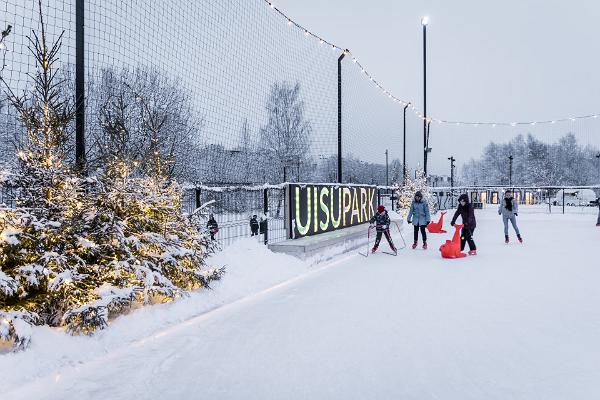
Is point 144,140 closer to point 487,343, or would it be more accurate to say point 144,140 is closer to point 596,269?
point 487,343

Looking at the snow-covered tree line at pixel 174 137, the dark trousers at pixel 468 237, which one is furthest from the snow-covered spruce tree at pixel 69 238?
the dark trousers at pixel 468 237

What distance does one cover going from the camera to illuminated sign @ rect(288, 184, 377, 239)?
10211 millimetres

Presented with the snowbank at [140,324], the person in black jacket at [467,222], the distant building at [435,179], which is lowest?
the snowbank at [140,324]

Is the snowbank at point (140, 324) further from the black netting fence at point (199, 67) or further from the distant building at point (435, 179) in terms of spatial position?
the distant building at point (435, 179)

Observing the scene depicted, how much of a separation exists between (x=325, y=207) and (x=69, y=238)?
8030mm

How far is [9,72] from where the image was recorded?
190 inches

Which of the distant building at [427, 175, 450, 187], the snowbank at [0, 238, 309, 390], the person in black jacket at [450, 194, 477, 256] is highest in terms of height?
the distant building at [427, 175, 450, 187]

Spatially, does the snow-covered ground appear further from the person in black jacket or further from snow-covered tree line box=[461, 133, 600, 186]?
snow-covered tree line box=[461, 133, 600, 186]

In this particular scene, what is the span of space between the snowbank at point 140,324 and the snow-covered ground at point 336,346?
0.01 meters

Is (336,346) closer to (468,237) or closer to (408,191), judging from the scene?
(468,237)

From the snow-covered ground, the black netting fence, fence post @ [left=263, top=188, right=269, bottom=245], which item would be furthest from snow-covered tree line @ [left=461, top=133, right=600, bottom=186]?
the snow-covered ground

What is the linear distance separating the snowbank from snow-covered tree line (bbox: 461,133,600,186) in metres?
76.7

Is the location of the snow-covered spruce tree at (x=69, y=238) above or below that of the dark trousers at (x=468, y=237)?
above

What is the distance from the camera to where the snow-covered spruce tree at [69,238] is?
3857 millimetres
